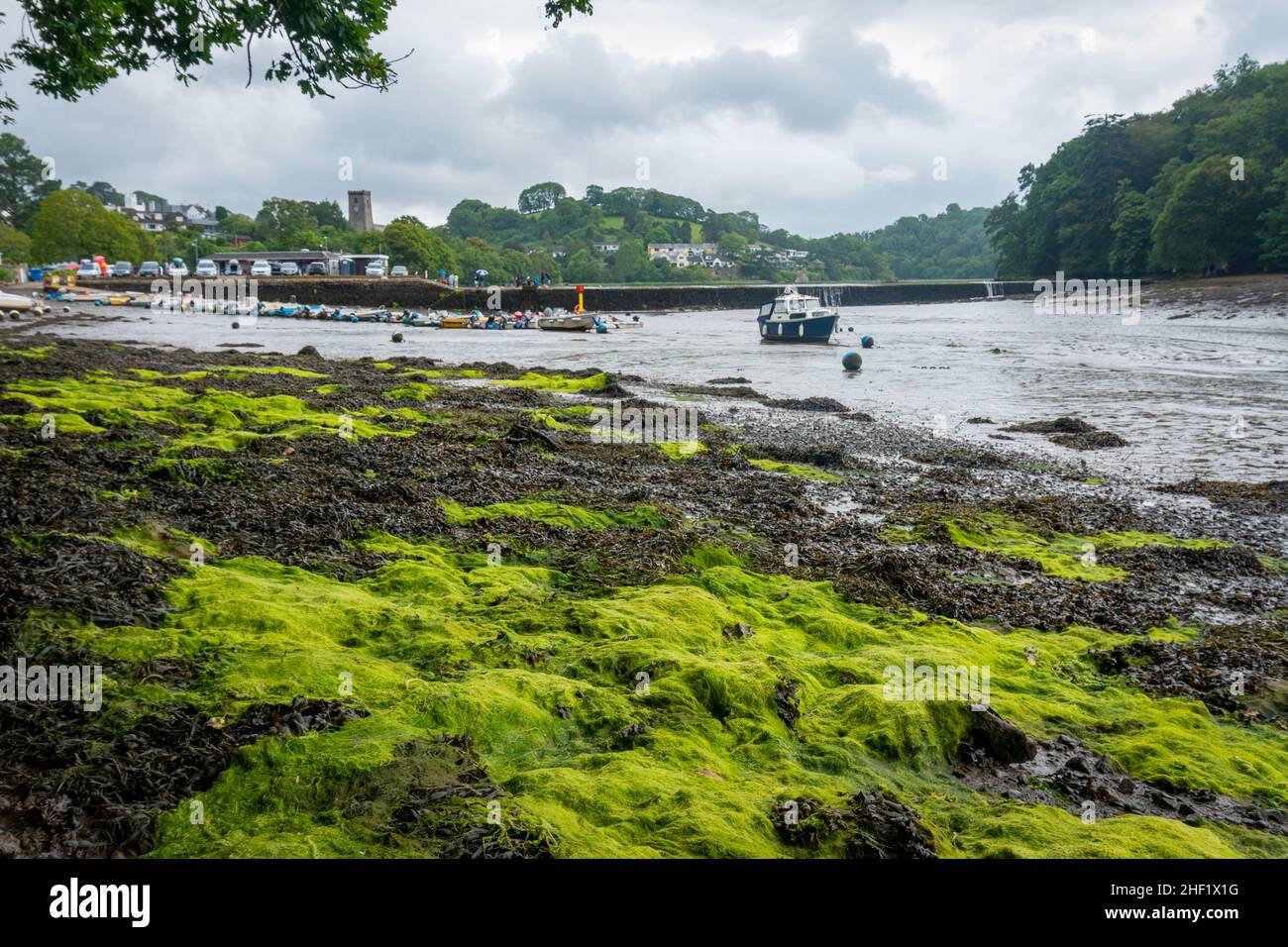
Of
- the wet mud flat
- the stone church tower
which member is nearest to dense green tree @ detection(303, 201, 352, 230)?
the stone church tower

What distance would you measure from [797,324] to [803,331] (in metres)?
0.49

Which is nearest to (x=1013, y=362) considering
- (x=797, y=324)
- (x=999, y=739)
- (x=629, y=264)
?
(x=797, y=324)

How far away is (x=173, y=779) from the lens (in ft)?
10.9

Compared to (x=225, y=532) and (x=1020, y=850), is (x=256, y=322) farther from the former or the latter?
(x=1020, y=850)

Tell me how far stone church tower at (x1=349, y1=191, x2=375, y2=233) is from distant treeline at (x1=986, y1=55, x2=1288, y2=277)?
102 meters

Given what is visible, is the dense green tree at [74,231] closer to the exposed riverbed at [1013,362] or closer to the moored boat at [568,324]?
the exposed riverbed at [1013,362]

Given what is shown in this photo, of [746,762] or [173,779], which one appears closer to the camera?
[173,779]

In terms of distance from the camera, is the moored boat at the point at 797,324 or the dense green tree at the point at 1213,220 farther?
the dense green tree at the point at 1213,220

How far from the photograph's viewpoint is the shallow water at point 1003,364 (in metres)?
15.5

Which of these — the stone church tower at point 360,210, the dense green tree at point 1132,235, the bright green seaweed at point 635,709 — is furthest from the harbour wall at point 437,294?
the stone church tower at point 360,210

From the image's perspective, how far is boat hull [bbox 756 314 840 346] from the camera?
44.0 meters

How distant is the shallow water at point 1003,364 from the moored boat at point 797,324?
134 centimetres
